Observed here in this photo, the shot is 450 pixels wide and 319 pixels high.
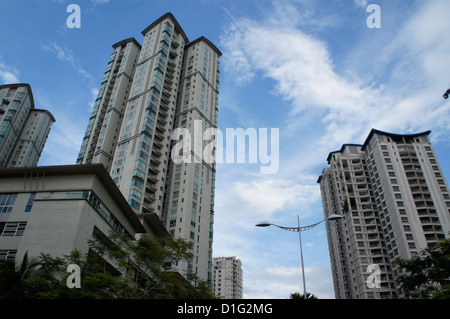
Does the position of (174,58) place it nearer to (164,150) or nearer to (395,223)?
(164,150)

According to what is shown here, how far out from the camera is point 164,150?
2800 inches

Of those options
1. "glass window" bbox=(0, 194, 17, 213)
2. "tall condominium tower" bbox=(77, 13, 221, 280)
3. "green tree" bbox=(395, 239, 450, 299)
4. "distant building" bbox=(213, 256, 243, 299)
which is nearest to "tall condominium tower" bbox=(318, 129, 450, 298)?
Result: "green tree" bbox=(395, 239, 450, 299)

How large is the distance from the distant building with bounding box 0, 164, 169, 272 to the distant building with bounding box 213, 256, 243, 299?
446ft

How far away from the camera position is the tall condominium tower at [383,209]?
79.2 m

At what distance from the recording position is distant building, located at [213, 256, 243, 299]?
156 metres

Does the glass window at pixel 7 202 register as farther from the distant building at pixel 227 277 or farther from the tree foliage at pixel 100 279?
the distant building at pixel 227 277

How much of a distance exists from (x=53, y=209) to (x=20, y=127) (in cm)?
10053

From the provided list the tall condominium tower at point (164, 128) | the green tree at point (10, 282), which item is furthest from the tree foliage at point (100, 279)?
the tall condominium tower at point (164, 128)

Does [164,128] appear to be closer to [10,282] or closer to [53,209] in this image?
[53,209]

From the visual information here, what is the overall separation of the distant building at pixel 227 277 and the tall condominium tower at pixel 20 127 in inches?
3736

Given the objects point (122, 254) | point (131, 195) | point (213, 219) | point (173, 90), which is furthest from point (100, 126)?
point (122, 254)

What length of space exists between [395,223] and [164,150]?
196 ft
